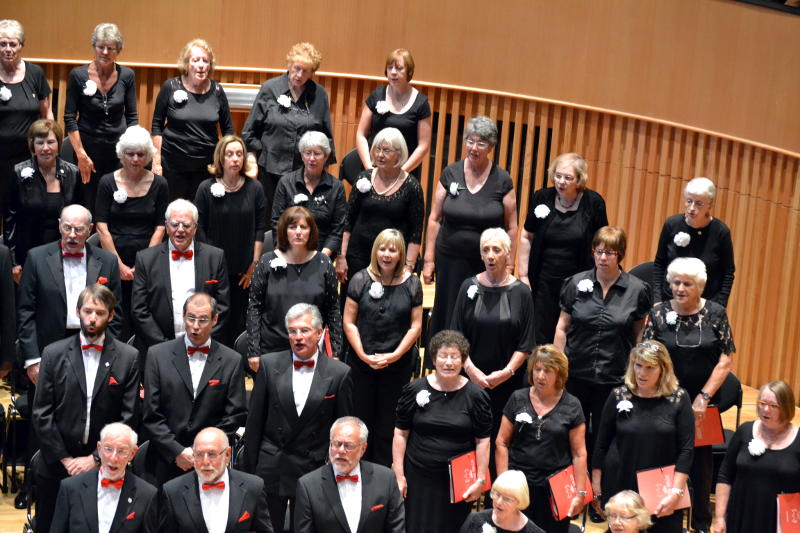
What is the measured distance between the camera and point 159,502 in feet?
17.2

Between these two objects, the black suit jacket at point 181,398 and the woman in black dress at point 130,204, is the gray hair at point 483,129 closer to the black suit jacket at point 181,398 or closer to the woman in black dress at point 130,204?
the woman in black dress at point 130,204

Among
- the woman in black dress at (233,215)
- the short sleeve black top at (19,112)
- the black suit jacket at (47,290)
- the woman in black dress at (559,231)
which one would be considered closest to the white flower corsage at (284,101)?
the woman in black dress at (233,215)

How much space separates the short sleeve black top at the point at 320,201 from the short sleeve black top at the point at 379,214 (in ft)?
0.25

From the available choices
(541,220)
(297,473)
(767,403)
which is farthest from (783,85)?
(297,473)

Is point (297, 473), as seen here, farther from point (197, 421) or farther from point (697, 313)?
point (697, 313)

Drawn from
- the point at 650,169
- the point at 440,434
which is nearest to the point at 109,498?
the point at 440,434

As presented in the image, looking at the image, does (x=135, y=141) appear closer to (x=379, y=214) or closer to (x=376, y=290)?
(x=379, y=214)

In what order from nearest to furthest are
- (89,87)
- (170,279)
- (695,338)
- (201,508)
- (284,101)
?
1. (201,508)
2. (695,338)
3. (170,279)
4. (89,87)
5. (284,101)

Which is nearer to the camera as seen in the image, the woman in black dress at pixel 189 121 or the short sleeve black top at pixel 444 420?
the short sleeve black top at pixel 444 420

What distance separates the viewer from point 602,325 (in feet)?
19.9

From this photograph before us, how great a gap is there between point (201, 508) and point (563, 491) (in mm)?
1576

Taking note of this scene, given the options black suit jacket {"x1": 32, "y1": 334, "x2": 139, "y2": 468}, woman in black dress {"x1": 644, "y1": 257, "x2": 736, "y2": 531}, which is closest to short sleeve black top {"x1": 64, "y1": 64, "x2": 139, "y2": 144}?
black suit jacket {"x1": 32, "y1": 334, "x2": 139, "y2": 468}

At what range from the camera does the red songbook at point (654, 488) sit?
5.52 meters

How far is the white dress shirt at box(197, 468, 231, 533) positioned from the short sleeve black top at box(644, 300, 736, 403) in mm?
2184
